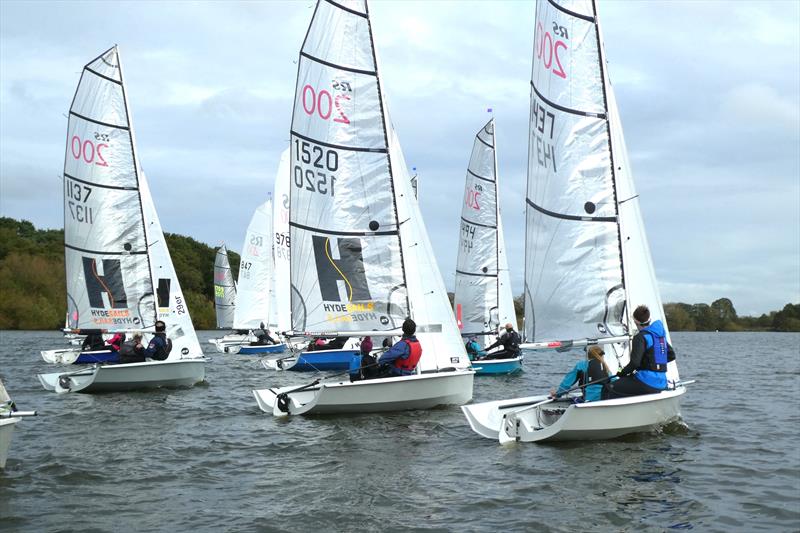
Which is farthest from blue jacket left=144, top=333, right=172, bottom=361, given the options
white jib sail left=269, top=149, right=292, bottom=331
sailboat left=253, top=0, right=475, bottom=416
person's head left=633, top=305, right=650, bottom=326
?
white jib sail left=269, top=149, right=292, bottom=331

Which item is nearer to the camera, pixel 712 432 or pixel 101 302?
pixel 712 432

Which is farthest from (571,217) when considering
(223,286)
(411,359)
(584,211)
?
(223,286)

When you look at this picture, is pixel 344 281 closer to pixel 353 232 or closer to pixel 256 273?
pixel 353 232

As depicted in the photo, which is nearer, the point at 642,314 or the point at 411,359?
the point at 642,314

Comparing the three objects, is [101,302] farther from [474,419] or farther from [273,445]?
[474,419]

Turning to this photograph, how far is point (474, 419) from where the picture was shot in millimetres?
10141

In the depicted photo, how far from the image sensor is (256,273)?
36188mm

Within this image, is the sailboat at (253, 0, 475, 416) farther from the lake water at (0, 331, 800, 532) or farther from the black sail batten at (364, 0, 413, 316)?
the lake water at (0, 331, 800, 532)

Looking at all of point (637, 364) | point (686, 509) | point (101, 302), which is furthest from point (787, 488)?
point (101, 302)

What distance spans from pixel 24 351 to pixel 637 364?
27736 mm

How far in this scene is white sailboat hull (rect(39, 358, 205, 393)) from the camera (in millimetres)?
15117

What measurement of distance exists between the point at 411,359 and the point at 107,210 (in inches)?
344

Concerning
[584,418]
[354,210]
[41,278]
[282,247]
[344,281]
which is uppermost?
[41,278]

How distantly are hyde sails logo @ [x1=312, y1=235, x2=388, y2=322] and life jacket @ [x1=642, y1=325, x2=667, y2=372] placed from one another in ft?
16.5
